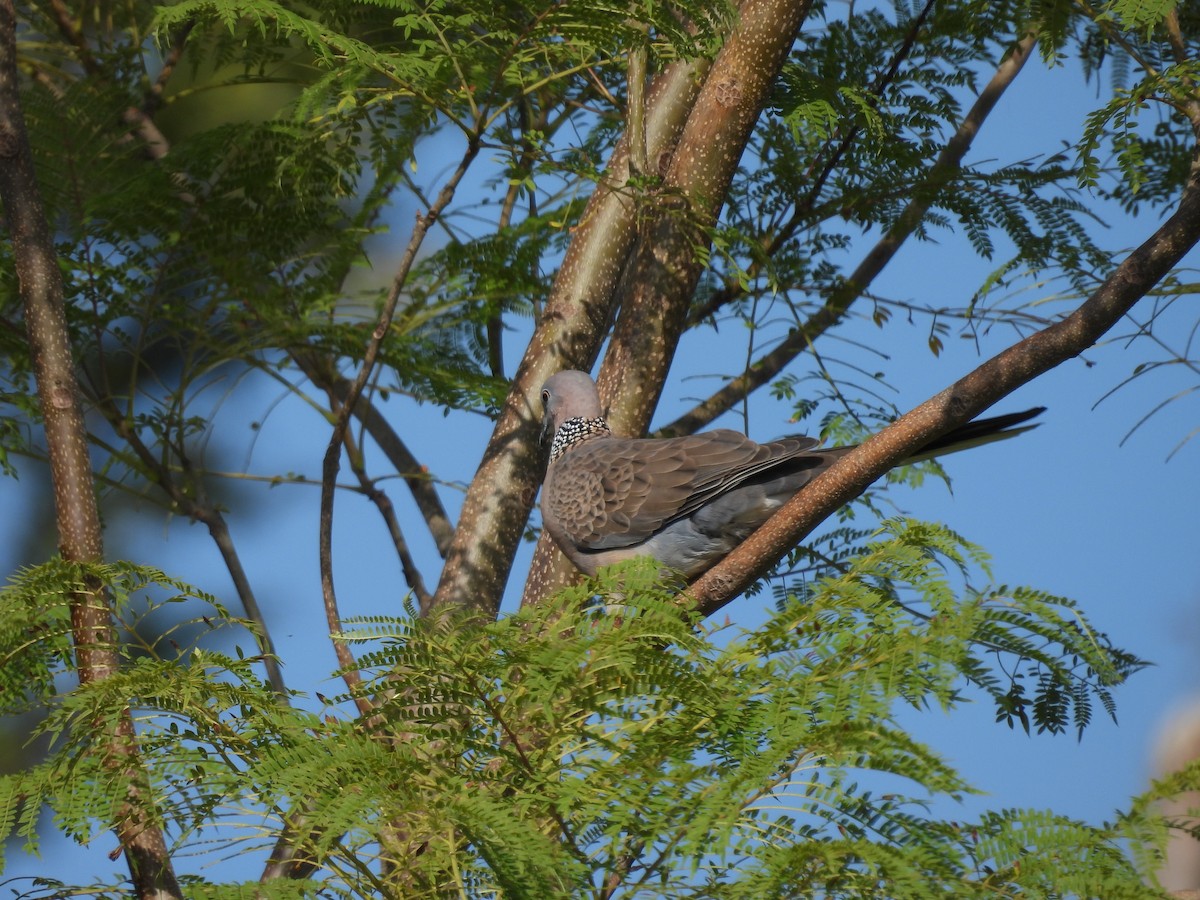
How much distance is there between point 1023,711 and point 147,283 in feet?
12.0

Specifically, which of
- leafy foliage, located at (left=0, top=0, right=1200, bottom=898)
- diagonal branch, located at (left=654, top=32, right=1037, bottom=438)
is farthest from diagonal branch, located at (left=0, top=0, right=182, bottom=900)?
diagonal branch, located at (left=654, top=32, right=1037, bottom=438)

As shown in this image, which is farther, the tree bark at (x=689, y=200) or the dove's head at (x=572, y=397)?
the dove's head at (x=572, y=397)

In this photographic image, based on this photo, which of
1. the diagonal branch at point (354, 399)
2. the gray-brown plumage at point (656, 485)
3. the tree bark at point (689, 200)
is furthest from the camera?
the tree bark at point (689, 200)

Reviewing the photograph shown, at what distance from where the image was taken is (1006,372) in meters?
2.93

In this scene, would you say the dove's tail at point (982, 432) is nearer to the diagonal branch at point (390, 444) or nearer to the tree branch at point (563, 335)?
the tree branch at point (563, 335)

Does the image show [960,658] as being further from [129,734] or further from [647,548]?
[647,548]

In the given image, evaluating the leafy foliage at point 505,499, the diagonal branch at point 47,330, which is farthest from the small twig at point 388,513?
the diagonal branch at point 47,330

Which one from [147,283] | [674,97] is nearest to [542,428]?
[674,97]

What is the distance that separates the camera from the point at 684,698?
240cm

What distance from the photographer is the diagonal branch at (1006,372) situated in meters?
2.80

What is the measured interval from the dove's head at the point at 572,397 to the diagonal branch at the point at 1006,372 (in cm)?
133

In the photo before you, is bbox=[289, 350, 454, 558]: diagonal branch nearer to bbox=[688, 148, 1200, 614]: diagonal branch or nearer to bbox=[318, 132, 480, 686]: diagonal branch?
bbox=[318, 132, 480, 686]: diagonal branch

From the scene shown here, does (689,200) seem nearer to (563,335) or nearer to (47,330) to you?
(563,335)

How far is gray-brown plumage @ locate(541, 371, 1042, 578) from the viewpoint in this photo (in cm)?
401
